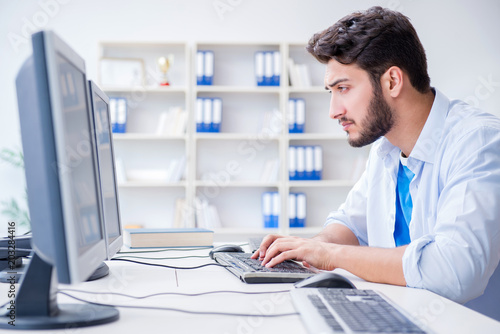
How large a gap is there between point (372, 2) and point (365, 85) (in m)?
3.04

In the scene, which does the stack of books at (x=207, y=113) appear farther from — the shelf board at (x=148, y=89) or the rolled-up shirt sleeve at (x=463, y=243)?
the rolled-up shirt sleeve at (x=463, y=243)

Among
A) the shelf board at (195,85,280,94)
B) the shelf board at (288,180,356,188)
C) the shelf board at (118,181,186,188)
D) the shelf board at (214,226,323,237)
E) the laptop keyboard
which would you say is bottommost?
the shelf board at (214,226,323,237)

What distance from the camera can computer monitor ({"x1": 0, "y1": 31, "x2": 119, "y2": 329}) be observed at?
61 cm

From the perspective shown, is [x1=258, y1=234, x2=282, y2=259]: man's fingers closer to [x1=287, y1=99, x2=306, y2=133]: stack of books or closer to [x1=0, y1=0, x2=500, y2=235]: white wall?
[x1=287, y1=99, x2=306, y2=133]: stack of books

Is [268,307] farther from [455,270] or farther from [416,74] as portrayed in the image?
[416,74]

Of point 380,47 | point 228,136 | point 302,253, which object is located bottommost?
point 302,253

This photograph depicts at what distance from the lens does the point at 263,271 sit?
1059mm

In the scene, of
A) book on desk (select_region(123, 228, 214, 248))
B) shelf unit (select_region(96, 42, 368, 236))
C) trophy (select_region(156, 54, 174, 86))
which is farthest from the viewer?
shelf unit (select_region(96, 42, 368, 236))

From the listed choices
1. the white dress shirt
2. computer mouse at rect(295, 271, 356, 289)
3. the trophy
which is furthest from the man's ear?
the trophy

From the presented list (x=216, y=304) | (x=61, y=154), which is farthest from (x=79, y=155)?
(x=216, y=304)

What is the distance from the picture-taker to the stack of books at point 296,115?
3.82m

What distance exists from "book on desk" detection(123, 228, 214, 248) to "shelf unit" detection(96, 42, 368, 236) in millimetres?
2100

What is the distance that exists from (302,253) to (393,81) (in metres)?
0.61

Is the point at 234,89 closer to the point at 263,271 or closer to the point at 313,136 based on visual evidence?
the point at 313,136
